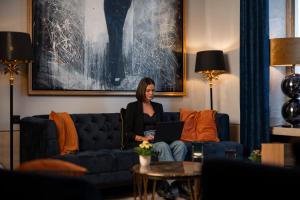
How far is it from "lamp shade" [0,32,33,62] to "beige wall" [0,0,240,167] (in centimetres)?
41

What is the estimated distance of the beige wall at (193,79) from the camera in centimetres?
440

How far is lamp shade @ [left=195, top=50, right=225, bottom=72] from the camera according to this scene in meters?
5.20

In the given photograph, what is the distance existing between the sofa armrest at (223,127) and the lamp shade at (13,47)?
2.35m

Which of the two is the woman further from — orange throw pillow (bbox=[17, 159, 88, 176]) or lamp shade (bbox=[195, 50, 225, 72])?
orange throw pillow (bbox=[17, 159, 88, 176])

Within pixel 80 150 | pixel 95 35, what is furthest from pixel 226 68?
pixel 80 150

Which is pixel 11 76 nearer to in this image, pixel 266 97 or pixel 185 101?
pixel 185 101

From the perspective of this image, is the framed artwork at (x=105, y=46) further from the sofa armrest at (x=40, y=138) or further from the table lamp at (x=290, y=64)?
the table lamp at (x=290, y=64)

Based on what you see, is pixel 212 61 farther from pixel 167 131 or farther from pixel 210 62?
pixel 167 131

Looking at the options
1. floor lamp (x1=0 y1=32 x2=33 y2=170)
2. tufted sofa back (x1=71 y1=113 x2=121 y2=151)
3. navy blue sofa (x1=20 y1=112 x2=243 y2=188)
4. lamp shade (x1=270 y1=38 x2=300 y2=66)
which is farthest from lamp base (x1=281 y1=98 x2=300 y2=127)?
floor lamp (x1=0 y1=32 x2=33 y2=170)

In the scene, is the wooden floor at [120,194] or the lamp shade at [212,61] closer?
the wooden floor at [120,194]

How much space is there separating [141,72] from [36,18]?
1.45m

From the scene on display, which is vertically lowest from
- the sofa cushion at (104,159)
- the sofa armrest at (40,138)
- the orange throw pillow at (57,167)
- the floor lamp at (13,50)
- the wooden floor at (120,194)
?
the wooden floor at (120,194)

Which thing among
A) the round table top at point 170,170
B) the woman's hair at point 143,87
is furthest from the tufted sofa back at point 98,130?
the round table top at point 170,170

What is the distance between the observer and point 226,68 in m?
5.52
